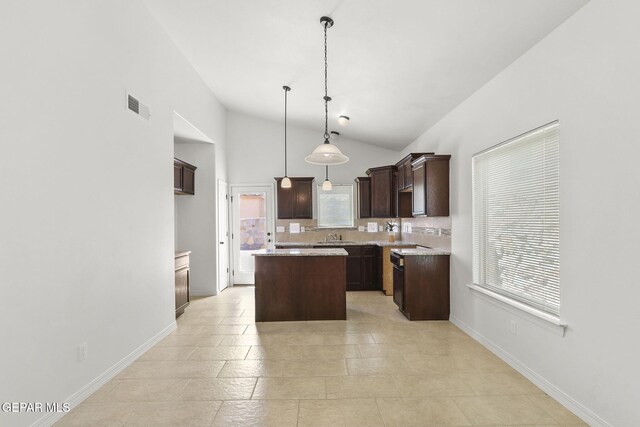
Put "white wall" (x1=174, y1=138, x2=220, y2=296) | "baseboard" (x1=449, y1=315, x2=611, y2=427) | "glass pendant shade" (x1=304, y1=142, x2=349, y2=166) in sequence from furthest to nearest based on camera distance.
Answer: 1. "white wall" (x1=174, y1=138, x2=220, y2=296)
2. "glass pendant shade" (x1=304, y1=142, x2=349, y2=166)
3. "baseboard" (x1=449, y1=315, x2=611, y2=427)

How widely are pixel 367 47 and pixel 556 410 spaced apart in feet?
11.7

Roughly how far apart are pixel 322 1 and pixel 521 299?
10.9 ft

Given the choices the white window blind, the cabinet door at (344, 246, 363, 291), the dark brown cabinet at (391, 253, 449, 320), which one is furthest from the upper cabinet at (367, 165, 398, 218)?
the white window blind

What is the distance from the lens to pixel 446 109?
449 centimetres

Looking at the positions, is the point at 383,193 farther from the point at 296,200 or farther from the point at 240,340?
the point at 240,340

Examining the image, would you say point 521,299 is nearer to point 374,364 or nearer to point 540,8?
point 374,364

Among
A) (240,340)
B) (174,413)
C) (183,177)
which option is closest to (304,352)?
(240,340)

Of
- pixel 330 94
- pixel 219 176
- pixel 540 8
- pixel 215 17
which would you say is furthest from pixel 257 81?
pixel 540 8

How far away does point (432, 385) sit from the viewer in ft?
8.97

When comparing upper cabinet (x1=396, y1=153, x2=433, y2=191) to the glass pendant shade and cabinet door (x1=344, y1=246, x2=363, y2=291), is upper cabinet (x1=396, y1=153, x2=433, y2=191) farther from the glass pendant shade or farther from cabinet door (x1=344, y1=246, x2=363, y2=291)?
the glass pendant shade

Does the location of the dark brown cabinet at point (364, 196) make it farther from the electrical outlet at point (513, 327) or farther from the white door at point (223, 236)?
the electrical outlet at point (513, 327)

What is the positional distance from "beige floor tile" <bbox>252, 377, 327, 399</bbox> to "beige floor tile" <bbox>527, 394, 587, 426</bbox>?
1.64 metres

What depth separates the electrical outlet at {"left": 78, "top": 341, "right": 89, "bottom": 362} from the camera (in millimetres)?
2521

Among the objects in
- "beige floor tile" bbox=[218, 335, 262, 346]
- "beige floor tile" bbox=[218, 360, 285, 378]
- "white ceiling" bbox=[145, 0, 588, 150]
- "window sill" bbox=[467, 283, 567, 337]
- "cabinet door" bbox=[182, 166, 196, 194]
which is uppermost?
"white ceiling" bbox=[145, 0, 588, 150]
